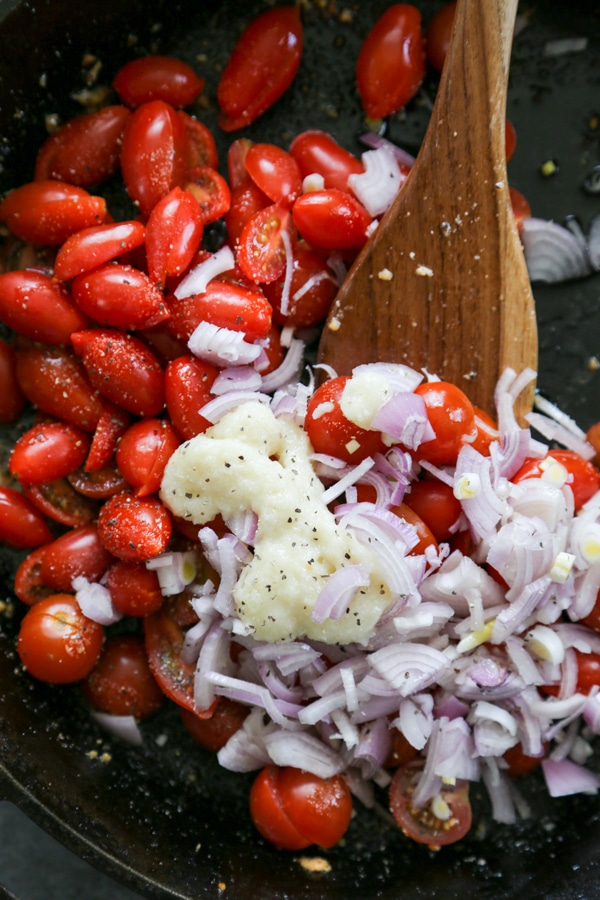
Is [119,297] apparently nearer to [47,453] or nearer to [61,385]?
[61,385]

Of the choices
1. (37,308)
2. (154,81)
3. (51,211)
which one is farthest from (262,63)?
(37,308)

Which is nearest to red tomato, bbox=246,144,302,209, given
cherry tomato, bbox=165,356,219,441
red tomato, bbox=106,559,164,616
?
cherry tomato, bbox=165,356,219,441

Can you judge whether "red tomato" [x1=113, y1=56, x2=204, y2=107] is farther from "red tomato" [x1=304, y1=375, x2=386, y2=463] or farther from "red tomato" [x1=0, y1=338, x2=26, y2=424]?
"red tomato" [x1=304, y1=375, x2=386, y2=463]

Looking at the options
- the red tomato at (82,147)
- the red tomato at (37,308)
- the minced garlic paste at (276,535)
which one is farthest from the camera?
the red tomato at (82,147)

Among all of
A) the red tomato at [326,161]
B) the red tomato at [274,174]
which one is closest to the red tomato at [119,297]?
the red tomato at [274,174]

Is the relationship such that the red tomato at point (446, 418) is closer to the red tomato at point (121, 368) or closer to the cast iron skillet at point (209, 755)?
the cast iron skillet at point (209, 755)

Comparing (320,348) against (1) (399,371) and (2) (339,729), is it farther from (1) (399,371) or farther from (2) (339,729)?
(2) (339,729)
